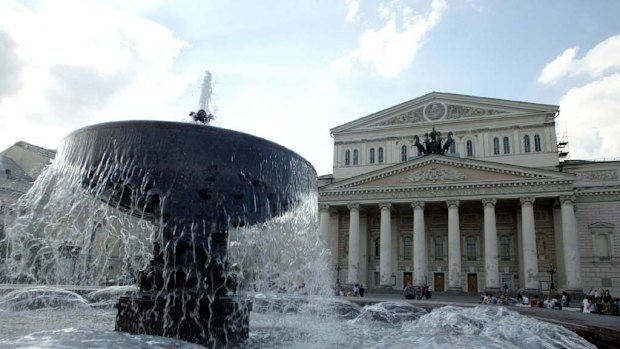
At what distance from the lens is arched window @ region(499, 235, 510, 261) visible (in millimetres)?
32031

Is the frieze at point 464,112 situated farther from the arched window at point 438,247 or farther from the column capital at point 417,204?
the arched window at point 438,247

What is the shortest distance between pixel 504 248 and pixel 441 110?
11.6 m

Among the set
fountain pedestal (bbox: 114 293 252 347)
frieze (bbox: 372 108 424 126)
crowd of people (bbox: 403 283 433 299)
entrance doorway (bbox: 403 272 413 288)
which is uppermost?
frieze (bbox: 372 108 424 126)

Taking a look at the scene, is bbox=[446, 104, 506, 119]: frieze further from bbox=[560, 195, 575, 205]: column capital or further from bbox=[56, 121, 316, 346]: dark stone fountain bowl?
bbox=[56, 121, 316, 346]: dark stone fountain bowl

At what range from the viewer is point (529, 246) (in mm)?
28328

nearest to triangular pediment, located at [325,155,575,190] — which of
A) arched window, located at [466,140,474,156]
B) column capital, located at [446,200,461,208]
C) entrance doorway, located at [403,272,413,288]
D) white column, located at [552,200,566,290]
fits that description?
column capital, located at [446,200,461,208]

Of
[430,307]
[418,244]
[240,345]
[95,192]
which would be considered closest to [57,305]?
[95,192]

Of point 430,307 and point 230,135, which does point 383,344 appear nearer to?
point 230,135

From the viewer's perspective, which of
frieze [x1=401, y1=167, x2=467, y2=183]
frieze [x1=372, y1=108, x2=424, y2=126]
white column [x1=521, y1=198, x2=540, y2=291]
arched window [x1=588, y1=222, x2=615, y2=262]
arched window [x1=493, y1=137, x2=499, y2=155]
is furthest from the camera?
frieze [x1=372, y1=108, x2=424, y2=126]

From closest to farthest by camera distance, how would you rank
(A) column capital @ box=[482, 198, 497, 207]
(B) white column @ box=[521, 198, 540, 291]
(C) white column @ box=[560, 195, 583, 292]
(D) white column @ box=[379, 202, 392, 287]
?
(C) white column @ box=[560, 195, 583, 292] → (B) white column @ box=[521, 198, 540, 291] → (A) column capital @ box=[482, 198, 497, 207] → (D) white column @ box=[379, 202, 392, 287]

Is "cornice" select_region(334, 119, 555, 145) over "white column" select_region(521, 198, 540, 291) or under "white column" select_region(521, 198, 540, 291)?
over

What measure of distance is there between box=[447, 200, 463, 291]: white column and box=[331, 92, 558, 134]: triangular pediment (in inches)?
365

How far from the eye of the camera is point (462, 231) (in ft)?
110

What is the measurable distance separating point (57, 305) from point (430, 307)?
7731 millimetres
